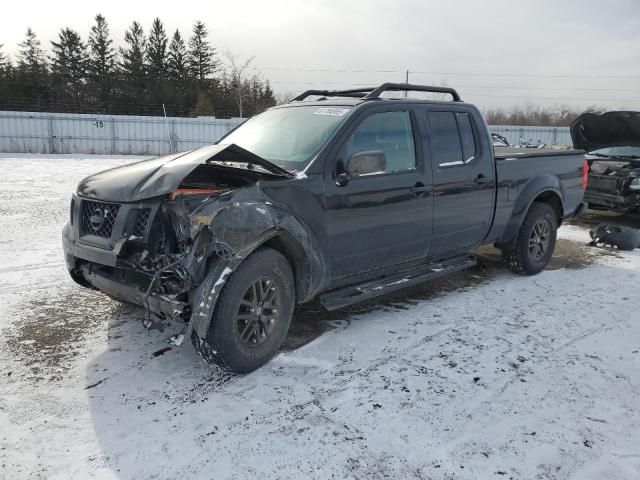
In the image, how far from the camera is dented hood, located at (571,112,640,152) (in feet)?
30.6

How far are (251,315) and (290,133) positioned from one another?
1.72 metres

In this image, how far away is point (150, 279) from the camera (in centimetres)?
335

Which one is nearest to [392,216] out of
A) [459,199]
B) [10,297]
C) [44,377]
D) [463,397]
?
[459,199]

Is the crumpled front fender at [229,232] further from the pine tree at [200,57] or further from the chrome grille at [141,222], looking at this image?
the pine tree at [200,57]

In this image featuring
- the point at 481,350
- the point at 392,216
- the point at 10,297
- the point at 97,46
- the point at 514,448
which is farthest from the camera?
the point at 97,46

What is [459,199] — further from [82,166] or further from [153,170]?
[82,166]

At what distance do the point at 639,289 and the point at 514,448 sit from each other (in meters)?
3.86

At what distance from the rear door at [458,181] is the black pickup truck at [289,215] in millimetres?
17

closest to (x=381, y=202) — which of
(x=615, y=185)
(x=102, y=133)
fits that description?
(x=615, y=185)

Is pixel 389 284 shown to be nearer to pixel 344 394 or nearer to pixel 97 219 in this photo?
pixel 344 394

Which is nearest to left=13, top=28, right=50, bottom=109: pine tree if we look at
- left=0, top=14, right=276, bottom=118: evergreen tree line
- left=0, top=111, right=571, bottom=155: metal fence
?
left=0, top=14, right=276, bottom=118: evergreen tree line

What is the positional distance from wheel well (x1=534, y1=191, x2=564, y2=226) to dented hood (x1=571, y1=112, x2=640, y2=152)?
4.27 metres

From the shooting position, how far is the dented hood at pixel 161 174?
3.22m

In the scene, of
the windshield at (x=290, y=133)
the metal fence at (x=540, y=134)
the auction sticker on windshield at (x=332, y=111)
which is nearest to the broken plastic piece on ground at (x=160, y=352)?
the windshield at (x=290, y=133)
